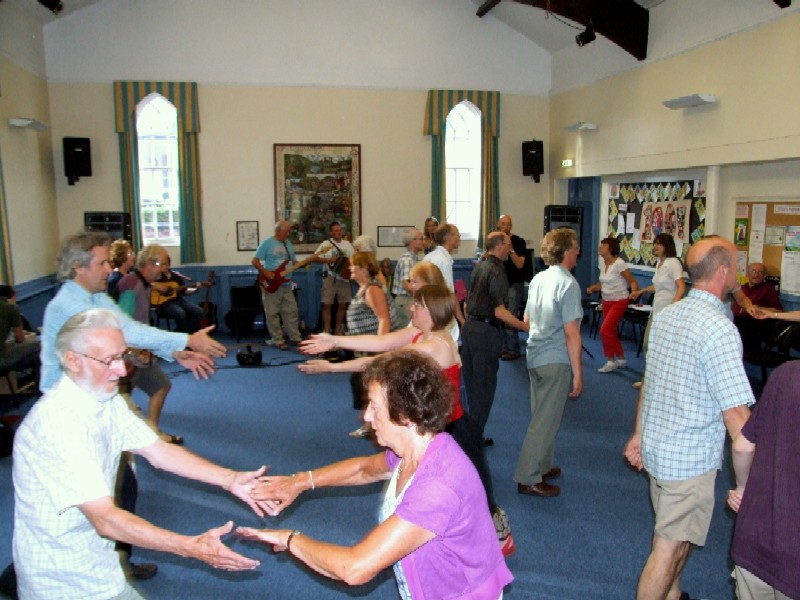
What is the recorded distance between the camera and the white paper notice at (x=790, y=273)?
7.18 metres

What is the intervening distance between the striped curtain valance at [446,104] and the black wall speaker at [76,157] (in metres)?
5.11

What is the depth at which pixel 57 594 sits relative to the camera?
2020 mm

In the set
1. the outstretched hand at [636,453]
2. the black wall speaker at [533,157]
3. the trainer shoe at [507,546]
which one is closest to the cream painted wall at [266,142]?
the black wall speaker at [533,157]

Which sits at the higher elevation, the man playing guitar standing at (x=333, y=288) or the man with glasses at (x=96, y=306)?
the man with glasses at (x=96, y=306)

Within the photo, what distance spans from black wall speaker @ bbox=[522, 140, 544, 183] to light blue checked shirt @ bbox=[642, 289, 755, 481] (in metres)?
8.98

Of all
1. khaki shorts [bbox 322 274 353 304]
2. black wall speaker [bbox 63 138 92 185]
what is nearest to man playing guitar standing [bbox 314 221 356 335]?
khaki shorts [bbox 322 274 353 304]

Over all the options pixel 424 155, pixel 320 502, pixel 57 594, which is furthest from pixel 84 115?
pixel 57 594

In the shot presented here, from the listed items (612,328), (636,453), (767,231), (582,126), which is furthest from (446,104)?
(636,453)

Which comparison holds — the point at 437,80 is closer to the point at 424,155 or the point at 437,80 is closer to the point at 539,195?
the point at 424,155

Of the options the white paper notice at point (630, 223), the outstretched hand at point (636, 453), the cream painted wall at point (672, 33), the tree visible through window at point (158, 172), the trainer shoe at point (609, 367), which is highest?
the cream painted wall at point (672, 33)

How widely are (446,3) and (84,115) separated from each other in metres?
5.83

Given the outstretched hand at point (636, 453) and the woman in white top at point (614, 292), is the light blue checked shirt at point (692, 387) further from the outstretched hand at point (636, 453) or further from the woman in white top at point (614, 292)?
the woman in white top at point (614, 292)

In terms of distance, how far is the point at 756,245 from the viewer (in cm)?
771

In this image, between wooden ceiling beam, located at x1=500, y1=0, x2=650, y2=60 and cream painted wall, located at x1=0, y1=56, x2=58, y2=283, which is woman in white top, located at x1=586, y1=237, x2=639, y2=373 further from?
cream painted wall, located at x1=0, y1=56, x2=58, y2=283
